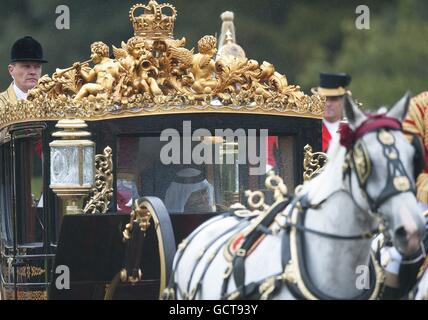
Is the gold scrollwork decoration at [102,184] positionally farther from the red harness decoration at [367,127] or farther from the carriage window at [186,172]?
the red harness decoration at [367,127]

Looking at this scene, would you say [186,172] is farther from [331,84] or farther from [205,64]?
[331,84]

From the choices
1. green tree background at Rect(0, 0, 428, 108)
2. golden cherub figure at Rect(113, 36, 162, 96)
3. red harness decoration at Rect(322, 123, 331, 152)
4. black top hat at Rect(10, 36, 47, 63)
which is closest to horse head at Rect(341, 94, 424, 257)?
golden cherub figure at Rect(113, 36, 162, 96)

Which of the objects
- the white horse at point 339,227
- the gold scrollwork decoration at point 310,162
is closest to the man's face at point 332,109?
the gold scrollwork decoration at point 310,162

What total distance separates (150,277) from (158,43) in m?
1.03

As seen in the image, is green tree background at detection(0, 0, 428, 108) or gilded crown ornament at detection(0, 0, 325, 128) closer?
gilded crown ornament at detection(0, 0, 325, 128)

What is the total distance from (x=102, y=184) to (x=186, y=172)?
14.0 inches

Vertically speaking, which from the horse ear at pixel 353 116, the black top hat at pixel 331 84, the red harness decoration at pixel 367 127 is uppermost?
the black top hat at pixel 331 84

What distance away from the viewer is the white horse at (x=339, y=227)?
17.6 ft

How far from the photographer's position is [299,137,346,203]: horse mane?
5570mm

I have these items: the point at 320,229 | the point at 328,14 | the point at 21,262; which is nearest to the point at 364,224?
the point at 320,229

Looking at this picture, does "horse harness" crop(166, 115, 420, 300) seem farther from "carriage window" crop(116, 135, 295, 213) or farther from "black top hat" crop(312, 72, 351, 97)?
"carriage window" crop(116, 135, 295, 213)

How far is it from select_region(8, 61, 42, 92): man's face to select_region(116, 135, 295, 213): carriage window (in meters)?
1.65

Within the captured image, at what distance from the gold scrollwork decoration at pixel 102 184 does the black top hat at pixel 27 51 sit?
186cm

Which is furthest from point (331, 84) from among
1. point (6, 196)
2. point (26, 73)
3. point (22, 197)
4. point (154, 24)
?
point (26, 73)
